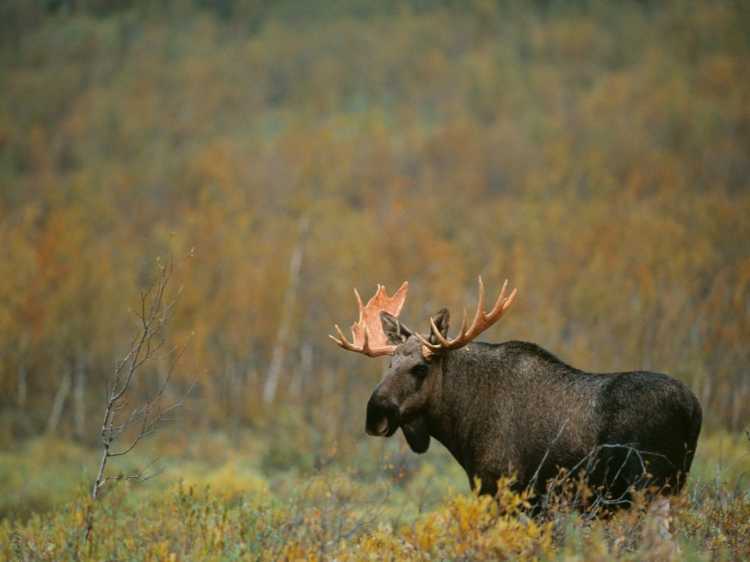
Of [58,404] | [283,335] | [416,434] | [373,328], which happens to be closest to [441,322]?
[373,328]

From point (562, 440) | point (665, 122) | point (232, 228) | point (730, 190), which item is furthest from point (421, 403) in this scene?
point (665, 122)

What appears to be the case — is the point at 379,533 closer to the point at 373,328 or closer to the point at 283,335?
the point at 373,328

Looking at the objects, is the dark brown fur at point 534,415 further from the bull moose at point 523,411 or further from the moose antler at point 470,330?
the moose antler at point 470,330

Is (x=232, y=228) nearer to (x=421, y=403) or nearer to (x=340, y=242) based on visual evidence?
(x=340, y=242)

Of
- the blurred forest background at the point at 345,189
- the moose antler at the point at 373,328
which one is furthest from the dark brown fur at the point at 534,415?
the blurred forest background at the point at 345,189

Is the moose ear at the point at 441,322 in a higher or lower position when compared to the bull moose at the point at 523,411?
higher

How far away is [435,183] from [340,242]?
2853 centimetres

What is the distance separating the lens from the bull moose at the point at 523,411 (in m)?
6.32

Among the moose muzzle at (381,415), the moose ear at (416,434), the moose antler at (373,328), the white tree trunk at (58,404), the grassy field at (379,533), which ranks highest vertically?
the moose antler at (373,328)

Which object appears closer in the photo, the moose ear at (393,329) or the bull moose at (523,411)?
the bull moose at (523,411)

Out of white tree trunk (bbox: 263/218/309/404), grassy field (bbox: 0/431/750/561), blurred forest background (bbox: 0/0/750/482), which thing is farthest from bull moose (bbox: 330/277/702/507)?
white tree trunk (bbox: 263/218/309/404)

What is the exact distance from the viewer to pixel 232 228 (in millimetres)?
54438

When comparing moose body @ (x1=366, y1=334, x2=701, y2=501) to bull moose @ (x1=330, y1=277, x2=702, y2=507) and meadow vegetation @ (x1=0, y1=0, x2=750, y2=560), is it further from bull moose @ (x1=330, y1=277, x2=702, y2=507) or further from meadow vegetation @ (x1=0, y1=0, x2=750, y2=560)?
meadow vegetation @ (x1=0, y1=0, x2=750, y2=560)

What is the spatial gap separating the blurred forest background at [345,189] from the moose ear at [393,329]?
1.49 meters
